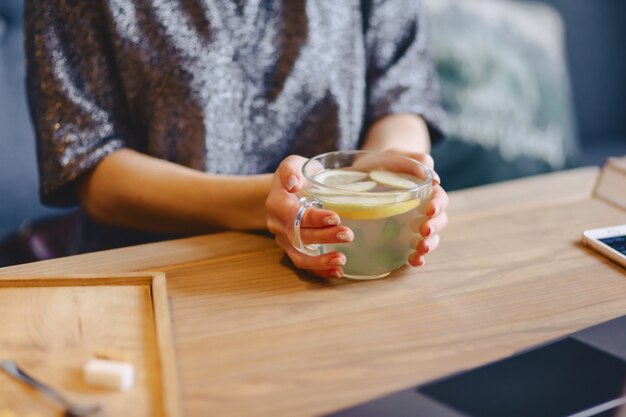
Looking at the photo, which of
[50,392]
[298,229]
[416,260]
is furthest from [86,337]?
[416,260]

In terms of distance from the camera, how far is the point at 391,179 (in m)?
0.68

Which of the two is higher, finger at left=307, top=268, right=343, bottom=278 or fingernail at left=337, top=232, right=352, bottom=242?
fingernail at left=337, top=232, right=352, bottom=242

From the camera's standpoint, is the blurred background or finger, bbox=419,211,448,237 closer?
finger, bbox=419,211,448,237

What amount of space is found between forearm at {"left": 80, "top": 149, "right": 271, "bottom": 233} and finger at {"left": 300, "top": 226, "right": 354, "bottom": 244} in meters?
0.18

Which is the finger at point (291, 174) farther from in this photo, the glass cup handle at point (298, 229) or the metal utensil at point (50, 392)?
the metal utensil at point (50, 392)

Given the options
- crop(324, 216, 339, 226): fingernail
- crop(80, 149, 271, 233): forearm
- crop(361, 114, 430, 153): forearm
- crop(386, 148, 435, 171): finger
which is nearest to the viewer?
crop(324, 216, 339, 226): fingernail

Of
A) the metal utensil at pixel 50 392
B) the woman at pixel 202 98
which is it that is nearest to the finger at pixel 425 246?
the woman at pixel 202 98

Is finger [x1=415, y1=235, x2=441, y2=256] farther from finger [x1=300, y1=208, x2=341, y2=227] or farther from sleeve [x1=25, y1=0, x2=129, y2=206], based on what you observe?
sleeve [x1=25, y1=0, x2=129, y2=206]

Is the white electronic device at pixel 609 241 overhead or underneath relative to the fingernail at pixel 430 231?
underneath

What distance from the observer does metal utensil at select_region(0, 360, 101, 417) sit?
0.47m

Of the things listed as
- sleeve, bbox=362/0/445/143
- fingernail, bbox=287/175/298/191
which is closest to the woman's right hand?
fingernail, bbox=287/175/298/191

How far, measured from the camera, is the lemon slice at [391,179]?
26.2 inches

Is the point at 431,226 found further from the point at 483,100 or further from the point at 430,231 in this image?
the point at 483,100

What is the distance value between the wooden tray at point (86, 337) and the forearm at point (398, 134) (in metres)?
0.49
